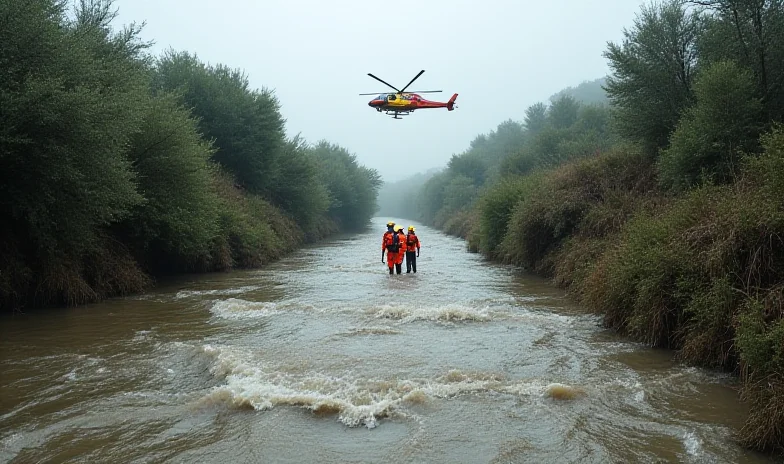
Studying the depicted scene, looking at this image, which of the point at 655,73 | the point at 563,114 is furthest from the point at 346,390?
the point at 563,114

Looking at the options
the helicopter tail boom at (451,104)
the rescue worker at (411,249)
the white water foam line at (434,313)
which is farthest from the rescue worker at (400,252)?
the helicopter tail boom at (451,104)

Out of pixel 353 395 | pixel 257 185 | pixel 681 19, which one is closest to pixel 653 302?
pixel 353 395

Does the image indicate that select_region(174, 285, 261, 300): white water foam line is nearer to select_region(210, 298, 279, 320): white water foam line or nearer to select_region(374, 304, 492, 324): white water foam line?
select_region(210, 298, 279, 320): white water foam line

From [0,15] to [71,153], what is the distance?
9.86 ft

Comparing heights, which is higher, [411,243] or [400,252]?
[411,243]

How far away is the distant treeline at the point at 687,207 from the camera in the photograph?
6719 millimetres

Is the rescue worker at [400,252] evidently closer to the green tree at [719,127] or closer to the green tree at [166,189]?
the green tree at [166,189]

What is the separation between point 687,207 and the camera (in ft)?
30.0

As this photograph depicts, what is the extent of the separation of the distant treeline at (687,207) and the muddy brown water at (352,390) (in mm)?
599

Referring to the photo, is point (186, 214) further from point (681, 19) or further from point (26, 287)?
point (681, 19)

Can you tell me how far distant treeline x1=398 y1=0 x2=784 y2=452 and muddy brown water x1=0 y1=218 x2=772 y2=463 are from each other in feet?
→ 1.97

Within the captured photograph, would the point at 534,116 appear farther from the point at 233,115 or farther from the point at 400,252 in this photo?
the point at 400,252

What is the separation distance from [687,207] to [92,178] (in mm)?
12430

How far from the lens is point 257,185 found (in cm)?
3297
